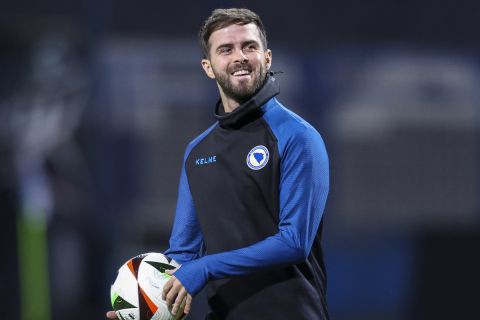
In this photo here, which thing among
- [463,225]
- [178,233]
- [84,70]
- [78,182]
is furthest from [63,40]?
[178,233]

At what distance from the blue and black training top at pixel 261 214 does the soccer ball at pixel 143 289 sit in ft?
0.59

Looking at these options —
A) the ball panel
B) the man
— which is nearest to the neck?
the man

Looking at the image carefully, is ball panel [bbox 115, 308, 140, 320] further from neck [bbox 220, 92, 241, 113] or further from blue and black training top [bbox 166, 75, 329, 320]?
neck [bbox 220, 92, 241, 113]

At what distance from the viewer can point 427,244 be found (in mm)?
8844

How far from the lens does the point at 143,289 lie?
12.3 ft

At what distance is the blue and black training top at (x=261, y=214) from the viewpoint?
3.44m

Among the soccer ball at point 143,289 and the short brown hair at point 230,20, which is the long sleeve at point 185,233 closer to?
the soccer ball at point 143,289

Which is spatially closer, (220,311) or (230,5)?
(220,311)

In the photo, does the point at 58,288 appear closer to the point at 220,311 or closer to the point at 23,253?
the point at 23,253

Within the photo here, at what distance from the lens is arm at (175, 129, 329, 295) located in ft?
11.2

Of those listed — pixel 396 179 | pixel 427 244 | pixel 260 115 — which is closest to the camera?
pixel 260 115

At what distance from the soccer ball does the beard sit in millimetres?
671

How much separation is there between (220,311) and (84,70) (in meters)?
6.65

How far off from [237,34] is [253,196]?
0.57 metres
